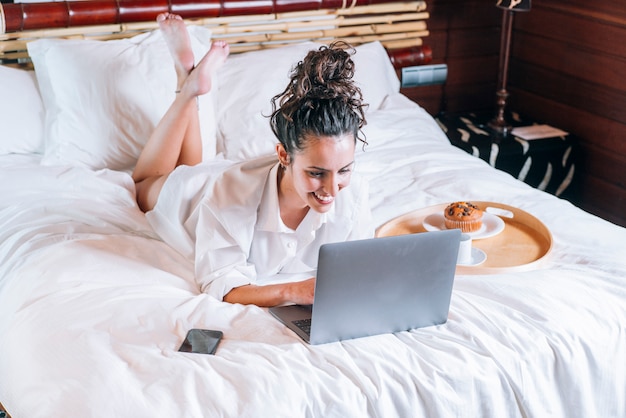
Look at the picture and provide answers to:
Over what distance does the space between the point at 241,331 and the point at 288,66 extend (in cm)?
146

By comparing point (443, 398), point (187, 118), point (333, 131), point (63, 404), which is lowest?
point (443, 398)

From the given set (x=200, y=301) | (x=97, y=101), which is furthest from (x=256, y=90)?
(x=200, y=301)

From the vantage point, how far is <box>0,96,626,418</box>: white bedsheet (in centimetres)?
147

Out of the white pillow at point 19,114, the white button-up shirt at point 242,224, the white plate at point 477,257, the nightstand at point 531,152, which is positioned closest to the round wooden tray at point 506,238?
the white plate at point 477,257

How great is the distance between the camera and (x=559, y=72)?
3457 mm

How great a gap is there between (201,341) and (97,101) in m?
1.30

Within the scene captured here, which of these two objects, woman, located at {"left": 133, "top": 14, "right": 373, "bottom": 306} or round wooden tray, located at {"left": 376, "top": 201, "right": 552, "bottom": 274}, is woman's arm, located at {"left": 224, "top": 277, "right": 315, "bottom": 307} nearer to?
woman, located at {"left": 133, "top": 14, "right": 373, "bottom": 306}

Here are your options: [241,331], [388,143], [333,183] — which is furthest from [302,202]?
[388,143]

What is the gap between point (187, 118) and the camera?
2.43 m

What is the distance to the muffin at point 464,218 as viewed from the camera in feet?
7.00

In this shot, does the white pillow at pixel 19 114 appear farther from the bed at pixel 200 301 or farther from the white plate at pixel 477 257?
the white plate at pixel 477 257

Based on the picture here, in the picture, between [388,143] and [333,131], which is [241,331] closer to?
[333,131]

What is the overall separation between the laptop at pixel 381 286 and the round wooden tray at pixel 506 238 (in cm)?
31

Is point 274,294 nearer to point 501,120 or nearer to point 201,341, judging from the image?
→ point 201,341
